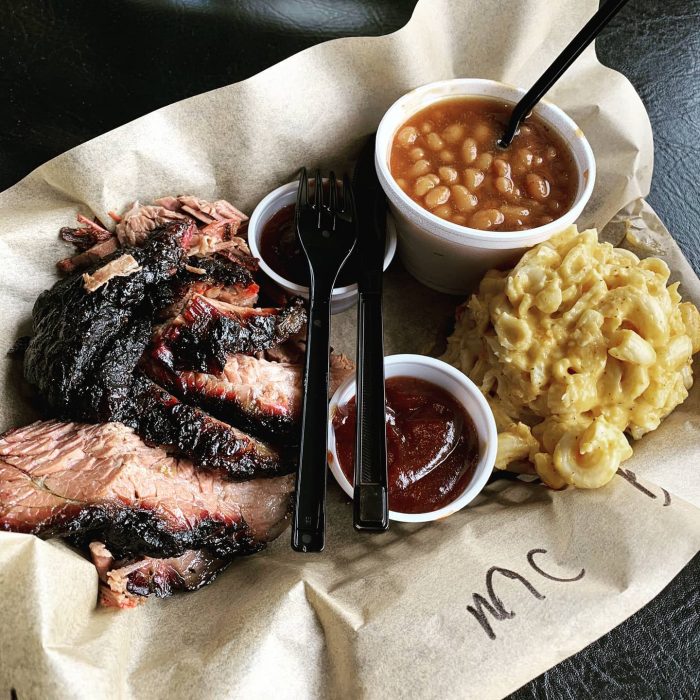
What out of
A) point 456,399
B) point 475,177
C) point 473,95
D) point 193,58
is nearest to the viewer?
point 456,399

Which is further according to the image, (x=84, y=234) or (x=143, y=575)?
(x=84, y=234)

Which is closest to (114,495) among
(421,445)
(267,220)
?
(421,445)

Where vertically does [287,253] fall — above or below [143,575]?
above

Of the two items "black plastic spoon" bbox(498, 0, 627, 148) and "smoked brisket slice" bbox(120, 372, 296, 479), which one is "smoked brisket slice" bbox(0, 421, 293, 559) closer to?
"smoked brisket slice" bbox(120, 372, 296, 479)

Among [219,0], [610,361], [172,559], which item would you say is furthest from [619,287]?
[219,0]

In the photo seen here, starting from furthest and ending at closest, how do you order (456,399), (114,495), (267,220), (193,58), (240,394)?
(193,58) < (267,220) < (456,399) < (240,394) < (114,495)

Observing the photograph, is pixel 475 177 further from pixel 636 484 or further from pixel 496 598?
pixel 496 598

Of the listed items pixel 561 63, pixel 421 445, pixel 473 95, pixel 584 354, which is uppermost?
pixel 561 63

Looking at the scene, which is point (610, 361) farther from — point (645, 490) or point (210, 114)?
point (210, 114)
